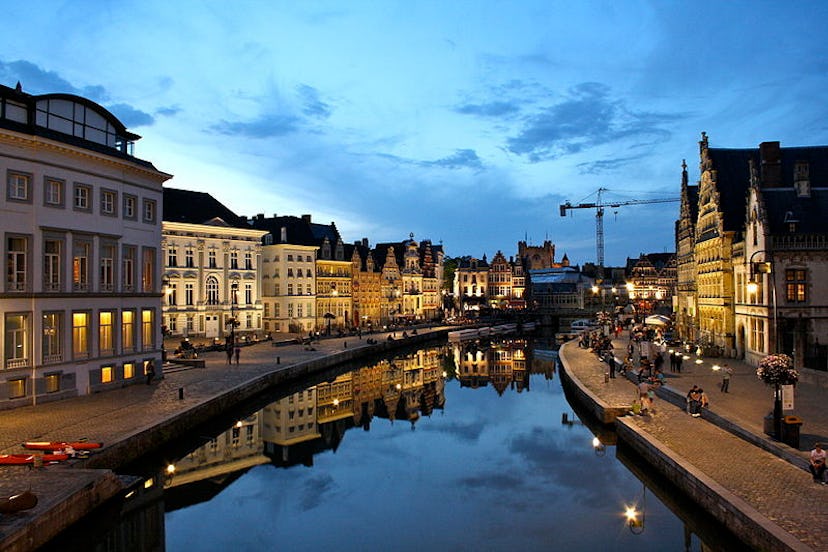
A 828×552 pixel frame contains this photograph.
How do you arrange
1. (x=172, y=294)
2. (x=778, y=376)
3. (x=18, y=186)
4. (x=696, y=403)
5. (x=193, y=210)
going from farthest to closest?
1. (x=193, y=210)
2. (x=172, y=294)
3. (x=18, y=186)
4. (x=696, y=403)
5. (x=778, y=376)

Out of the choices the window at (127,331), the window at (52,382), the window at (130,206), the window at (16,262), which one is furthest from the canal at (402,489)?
the window at (130,206)

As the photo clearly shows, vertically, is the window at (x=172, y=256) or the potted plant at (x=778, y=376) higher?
the window at (x=172, y=256)

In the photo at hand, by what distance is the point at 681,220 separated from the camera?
64.2 m

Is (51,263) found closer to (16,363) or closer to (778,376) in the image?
(16,363)

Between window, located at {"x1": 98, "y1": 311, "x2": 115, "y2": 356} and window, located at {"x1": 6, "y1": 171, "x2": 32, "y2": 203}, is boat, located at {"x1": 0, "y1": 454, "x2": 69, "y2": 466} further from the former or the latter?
window, located at {"x1": 6, "y1": 171, "x2": 32, "y2": 203}

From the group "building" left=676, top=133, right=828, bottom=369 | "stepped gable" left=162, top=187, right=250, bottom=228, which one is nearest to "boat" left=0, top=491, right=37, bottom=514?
"building" left=676, top=133, right=828, bottom=369

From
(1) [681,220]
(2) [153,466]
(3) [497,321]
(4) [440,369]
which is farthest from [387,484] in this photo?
(3) [497,321]

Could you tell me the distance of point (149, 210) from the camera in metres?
36.4

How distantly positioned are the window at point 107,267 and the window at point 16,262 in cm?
422

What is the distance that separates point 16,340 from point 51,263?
3882 millimetres

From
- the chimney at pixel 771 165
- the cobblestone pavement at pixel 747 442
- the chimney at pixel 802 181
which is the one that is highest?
the chimney at pixel 771 165

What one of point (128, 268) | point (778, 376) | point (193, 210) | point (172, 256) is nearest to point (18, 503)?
point (778, 376)

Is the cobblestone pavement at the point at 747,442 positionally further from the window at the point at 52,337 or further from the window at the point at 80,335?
the window at the point at 52,337

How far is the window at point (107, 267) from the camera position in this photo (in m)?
32.4
